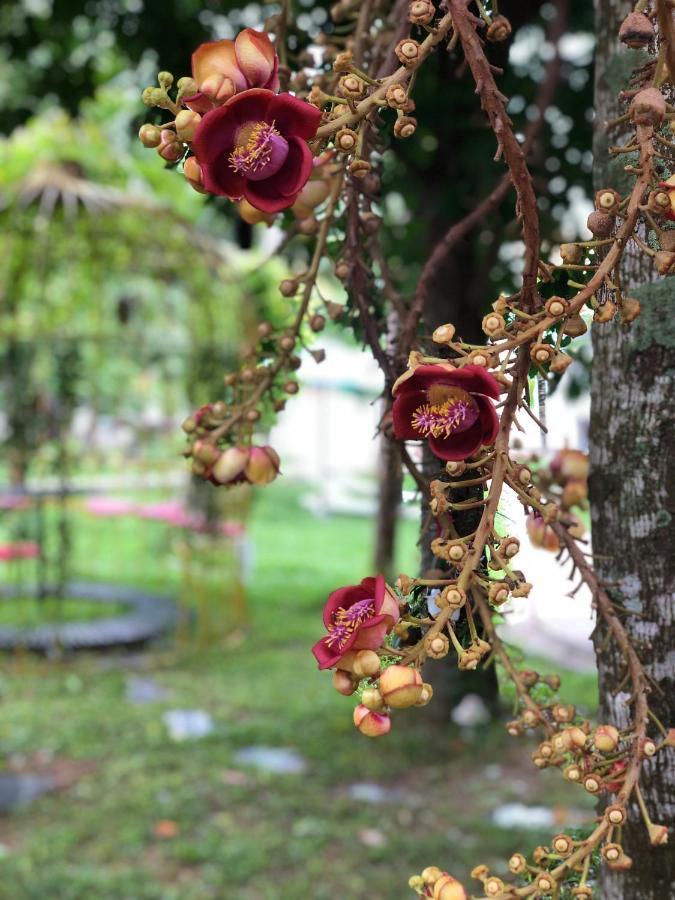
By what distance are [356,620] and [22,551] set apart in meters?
5.14

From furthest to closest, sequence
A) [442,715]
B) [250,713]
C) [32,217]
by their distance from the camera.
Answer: [32,217]
[250,713]
[442,715]

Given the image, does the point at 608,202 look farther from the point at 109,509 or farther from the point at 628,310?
the point at 109,509

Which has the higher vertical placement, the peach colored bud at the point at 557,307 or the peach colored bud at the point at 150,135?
the peach colored bud at the point at 150,135

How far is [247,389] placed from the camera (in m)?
0.98

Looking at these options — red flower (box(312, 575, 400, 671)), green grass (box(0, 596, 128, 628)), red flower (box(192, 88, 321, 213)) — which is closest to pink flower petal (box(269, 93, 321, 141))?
red flower (box(192, 88, 321, 213))

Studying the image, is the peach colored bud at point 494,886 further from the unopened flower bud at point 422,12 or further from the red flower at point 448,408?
the unopened flower bud at point 422,12

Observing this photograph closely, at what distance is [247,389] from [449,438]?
39 cm

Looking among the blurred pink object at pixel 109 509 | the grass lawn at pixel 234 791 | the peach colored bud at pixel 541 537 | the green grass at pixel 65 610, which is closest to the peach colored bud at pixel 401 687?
the peach colored bud at pixel 541 537

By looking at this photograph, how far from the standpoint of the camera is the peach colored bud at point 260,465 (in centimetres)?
96

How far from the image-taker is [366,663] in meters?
0.58

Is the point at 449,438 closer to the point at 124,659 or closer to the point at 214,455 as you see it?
the point at 214,455

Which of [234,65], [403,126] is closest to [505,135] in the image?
[403,126]

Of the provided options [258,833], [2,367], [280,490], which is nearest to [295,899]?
[258,833]

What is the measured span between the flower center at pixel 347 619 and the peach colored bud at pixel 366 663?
0.7 inches
